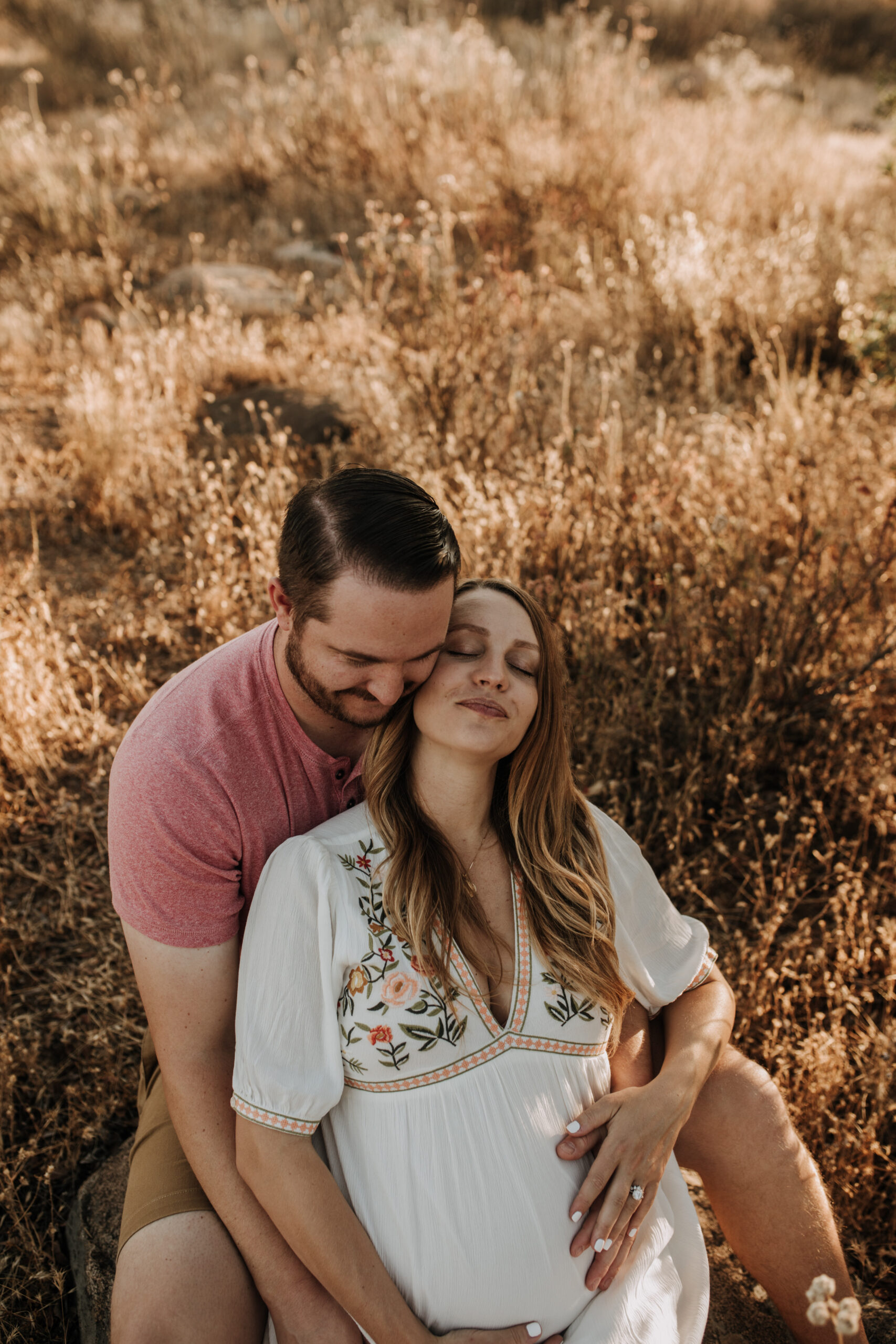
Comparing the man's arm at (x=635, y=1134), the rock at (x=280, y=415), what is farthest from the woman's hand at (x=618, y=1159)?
the rock at (x=280, y=415)

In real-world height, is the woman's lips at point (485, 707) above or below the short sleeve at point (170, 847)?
above

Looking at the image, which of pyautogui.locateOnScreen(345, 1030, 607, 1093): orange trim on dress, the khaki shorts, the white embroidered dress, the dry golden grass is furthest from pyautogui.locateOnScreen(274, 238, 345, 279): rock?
pyautogui.locateOnScreen(345, 1030, 607, 1093): orange trim on dress

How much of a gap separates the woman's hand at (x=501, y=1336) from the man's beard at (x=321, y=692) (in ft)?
3.79

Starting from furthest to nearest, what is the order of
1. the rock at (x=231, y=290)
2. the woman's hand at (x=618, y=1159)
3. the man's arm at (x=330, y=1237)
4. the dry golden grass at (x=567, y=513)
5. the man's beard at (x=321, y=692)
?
the rock at (x=231, y=290) < the dry golden grass at (x=567, y=513) < the man's beard at (x=321, y=692) < the woman's hand at (x=618, y=1159) < the man's arm at (x=330, y=1237)

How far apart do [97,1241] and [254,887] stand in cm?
99

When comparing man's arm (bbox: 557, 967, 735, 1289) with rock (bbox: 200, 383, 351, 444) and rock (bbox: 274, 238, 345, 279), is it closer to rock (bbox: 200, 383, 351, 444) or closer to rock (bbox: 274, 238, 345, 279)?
rock (bbox: 200, 383, 351, 444)

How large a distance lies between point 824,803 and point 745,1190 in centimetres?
172

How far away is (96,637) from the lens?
4.16 metres

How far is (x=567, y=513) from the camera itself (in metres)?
3.85

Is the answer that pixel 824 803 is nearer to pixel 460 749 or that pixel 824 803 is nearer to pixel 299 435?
pixel 460 749

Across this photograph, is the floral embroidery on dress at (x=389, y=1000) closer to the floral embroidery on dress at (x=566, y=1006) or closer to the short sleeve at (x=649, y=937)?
the floral embroidery on dress at (x=566, y=1006)

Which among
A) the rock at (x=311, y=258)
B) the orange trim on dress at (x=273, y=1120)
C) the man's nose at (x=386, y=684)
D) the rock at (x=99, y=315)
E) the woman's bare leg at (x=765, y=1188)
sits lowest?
the woman's bare leg at (x=765, y=1188)

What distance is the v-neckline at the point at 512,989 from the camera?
1.90 meters

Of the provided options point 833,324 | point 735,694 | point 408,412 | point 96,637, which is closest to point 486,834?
point 735,694
